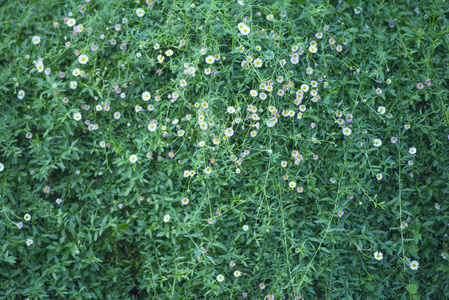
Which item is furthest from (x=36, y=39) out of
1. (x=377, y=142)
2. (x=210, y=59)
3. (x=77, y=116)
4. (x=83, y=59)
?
(x=377, y=142)

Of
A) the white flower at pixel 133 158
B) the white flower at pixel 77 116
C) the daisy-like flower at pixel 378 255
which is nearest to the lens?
the daisy-like flower at pixel 378 255

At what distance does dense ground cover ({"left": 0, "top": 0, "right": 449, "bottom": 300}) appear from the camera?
261 centimetres

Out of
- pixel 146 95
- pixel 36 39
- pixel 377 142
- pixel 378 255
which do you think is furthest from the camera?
pixel 36 39

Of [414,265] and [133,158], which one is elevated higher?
[133,158]

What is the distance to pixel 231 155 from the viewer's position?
103 inches

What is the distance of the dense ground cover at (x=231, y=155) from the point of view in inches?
103

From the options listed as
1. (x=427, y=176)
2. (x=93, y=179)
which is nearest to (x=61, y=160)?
(x=93, y=179)

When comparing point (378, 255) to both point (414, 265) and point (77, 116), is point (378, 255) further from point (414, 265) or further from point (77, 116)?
point (77, 116)

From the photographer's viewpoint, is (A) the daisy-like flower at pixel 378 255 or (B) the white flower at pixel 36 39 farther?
(B) the white flower at pixel 36 39

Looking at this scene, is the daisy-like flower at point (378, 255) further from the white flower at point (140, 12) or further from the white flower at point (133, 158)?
the white flower at point (140, 12)

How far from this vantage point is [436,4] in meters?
2.91

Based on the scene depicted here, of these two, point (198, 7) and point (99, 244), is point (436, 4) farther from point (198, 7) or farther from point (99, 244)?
point (99, 244)

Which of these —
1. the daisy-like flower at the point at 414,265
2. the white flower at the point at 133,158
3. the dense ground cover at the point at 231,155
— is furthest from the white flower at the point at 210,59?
the daisy-like flower at the point at 414,265

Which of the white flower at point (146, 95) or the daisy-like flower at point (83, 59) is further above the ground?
the daisy-like flower at point (83, 59)
